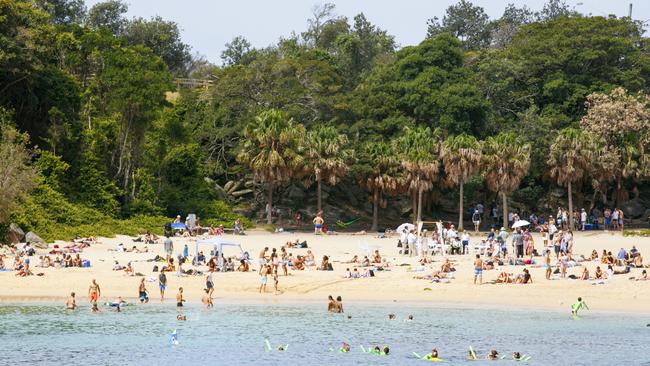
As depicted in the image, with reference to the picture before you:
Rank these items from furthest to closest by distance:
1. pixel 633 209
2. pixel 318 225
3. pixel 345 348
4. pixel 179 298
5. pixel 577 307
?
1. pixel 633 209
2. pixel 318 225
3. pixel 179 298
4. pixel 577 307
5. pixel 345 348

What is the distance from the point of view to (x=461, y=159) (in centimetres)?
6081

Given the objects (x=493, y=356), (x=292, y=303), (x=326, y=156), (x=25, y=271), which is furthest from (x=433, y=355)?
(x=326, y=156)

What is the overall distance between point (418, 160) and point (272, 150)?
8.05 meters

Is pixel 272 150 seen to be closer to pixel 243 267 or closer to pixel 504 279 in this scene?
pixel 243 267

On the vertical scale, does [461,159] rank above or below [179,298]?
above

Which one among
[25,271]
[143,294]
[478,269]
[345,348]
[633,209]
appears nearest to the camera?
[345,348]

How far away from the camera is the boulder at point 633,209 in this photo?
228ft

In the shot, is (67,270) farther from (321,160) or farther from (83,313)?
(321,160)

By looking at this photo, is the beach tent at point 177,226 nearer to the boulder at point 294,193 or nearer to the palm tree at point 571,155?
the boulder at point 294,193

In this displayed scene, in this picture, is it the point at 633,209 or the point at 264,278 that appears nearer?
the point at 264,278

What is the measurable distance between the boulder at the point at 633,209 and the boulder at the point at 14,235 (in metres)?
39.3

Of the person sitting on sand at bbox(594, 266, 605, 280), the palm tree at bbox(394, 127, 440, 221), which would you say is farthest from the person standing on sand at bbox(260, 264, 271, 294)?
the palm tree at bbox(394, 127, 440, 221)

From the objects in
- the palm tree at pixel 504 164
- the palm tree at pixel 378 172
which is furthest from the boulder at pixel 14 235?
the palm tree at pixel 504 164

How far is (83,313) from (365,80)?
131 feet
